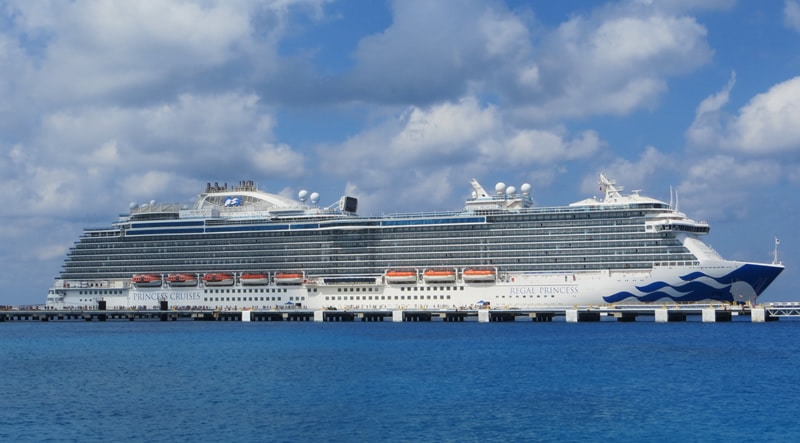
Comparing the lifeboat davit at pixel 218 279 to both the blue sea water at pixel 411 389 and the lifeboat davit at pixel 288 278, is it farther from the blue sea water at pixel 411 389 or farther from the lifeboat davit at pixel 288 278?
the blue sea water at pixel 411 389

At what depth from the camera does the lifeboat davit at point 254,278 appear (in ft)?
397

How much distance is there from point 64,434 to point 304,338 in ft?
154

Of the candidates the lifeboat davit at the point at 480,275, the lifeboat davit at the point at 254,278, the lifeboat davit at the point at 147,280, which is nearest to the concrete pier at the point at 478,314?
the lifeboat davit at the point at 480,275

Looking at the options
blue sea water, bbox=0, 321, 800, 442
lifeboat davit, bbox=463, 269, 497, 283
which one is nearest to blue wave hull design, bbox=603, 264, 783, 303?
blue sea water, bbox=0, 321, 800, 442

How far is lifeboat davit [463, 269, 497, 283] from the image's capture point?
350ft

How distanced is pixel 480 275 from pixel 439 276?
5205 mm

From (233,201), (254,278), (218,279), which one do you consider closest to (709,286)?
(254,278)

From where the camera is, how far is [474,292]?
10781 centimetres

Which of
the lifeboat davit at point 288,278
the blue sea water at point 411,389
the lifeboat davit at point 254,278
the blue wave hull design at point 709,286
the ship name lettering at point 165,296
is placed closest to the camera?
the blue sea water at point 411,389

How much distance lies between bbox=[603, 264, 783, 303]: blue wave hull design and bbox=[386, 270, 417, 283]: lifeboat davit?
25828 mm

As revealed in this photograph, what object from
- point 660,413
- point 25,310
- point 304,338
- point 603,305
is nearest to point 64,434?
point 660,413

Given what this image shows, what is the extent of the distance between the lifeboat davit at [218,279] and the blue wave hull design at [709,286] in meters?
51.8

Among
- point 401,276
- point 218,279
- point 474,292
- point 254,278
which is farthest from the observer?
point 218,279

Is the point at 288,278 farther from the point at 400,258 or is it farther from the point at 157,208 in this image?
the point at 157,208
